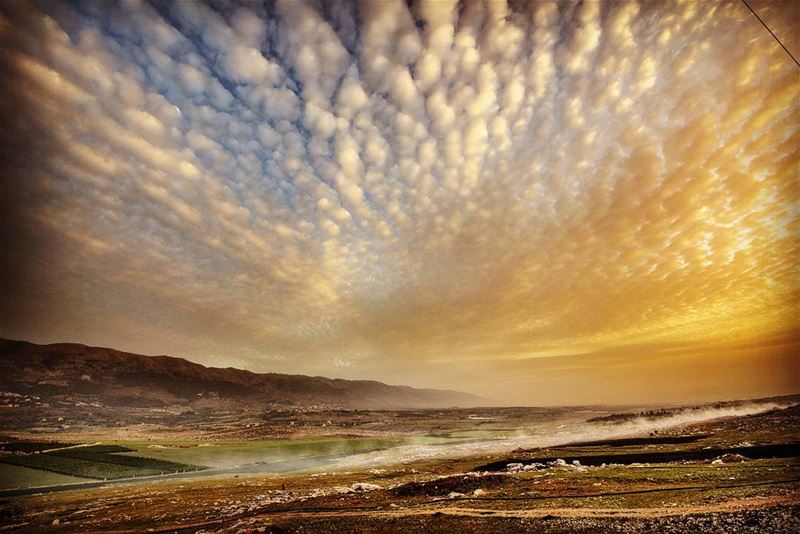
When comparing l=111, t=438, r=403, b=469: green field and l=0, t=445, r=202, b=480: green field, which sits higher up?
l=111, t=438, r=403, b=469: green field

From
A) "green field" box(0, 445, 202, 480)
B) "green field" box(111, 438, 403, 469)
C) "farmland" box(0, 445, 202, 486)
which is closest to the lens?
"farmland" box(0, 445, 202, 486)

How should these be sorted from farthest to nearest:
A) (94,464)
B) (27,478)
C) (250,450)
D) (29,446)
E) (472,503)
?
(29,446) → (250,450) → (94,464) → (27,478) → (472,503)

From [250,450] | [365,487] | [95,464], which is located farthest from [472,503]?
[95,464]

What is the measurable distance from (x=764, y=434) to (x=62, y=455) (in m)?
150

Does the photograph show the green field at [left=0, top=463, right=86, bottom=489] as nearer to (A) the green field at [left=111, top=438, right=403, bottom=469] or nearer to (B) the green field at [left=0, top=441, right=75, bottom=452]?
(A) the green field at [left=111, top=438, right=403, bottom=469]

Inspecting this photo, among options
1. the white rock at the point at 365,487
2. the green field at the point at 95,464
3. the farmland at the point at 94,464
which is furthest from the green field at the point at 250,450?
the white rock at the point at 365,487

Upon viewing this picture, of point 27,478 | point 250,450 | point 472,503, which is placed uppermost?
point 472,503

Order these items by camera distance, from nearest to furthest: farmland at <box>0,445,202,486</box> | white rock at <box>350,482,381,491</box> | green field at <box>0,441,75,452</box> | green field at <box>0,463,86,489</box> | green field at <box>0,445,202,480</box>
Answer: white rock at <box>350,482,381,491</box> → green field at <box>0,463,86,489</box> → farmland at <box>0,445,202,486</box> → green field at <box>0,445,202,480</box> → green field at <box>0,441,75,452</box>

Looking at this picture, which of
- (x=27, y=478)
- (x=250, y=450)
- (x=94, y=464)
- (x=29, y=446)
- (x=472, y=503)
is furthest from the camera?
(x=29, y=446)

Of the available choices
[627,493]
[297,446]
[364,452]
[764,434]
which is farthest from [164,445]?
[764,434]

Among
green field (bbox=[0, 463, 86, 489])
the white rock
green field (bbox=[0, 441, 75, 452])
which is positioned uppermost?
the white rock

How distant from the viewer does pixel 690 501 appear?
25.9m

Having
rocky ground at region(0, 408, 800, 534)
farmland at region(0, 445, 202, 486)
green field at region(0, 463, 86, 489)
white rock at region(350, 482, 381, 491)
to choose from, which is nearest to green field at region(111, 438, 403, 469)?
farmland at region(0, 445, 202, 486)

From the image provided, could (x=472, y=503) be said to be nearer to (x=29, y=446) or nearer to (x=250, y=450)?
(x=250, y=450)
